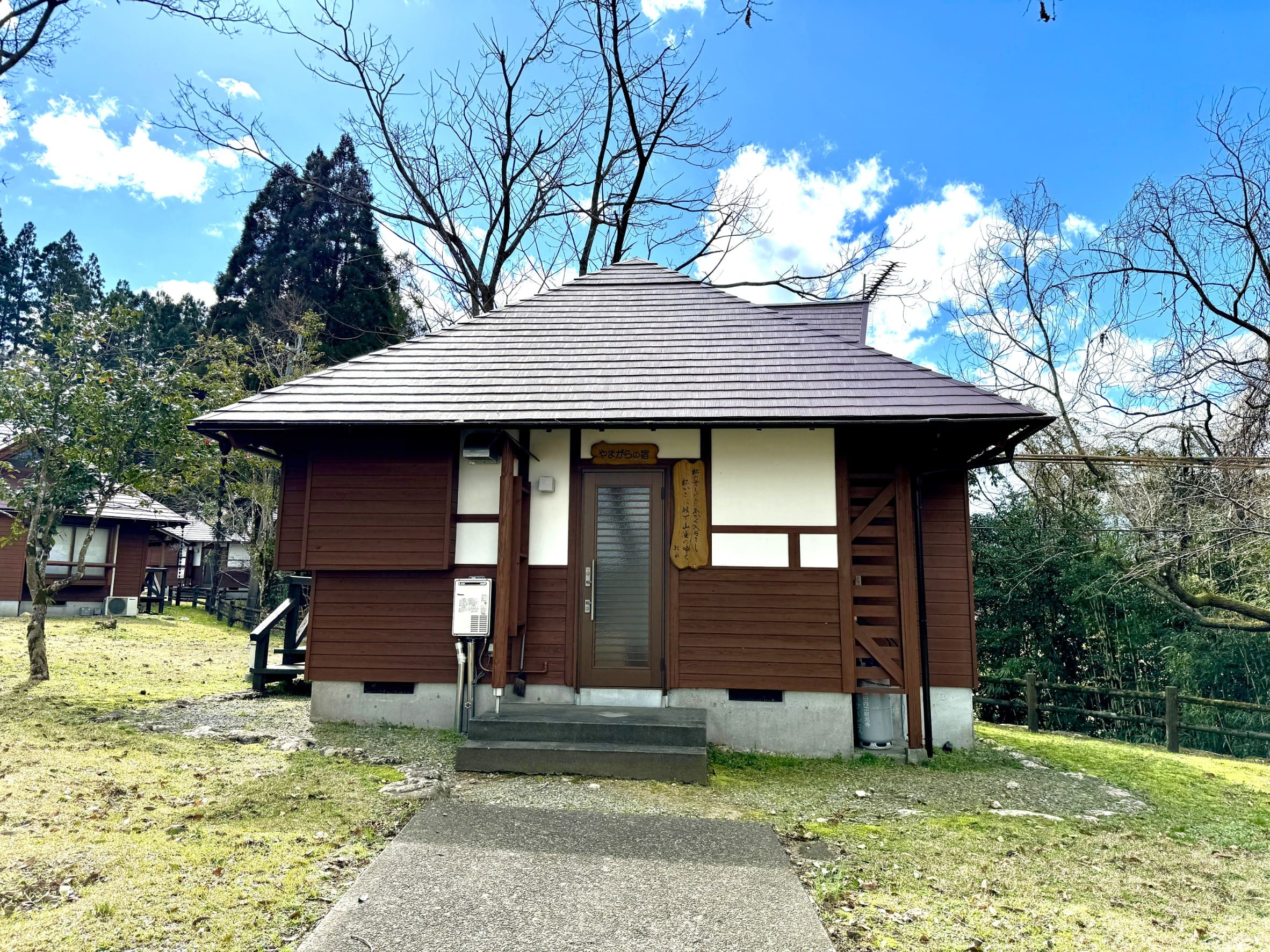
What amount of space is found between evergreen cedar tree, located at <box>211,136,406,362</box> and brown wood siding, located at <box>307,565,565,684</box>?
20214 millimetres

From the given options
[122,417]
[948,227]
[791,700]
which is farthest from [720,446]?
[948,227]

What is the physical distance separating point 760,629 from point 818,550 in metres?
0.92

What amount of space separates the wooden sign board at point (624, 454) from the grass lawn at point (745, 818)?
9.11 feet

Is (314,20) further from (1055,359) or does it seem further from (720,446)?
(1055,359)

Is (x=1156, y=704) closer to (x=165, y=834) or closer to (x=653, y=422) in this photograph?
(x=653, y=422)

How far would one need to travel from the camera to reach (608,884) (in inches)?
134

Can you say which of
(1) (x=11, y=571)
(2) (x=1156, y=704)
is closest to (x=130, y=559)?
(1) (x=11, y=571)

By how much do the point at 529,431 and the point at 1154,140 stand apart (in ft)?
28.8

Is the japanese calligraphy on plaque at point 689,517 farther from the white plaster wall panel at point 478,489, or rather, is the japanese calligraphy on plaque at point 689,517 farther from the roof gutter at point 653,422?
the white plaster wall panel at point 478,489

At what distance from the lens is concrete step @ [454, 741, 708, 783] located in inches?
203

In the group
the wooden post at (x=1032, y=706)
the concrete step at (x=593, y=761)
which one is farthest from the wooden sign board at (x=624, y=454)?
the wooden post at (x=1032, y=706)

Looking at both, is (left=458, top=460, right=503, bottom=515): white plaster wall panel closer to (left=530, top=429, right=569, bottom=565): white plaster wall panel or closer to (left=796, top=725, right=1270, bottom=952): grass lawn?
(left=530, top=429, right=569, bottom=565): white plaster wall panel

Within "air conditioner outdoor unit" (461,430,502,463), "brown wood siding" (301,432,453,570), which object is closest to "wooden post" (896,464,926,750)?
"air conditioner outdoor unit" (461,430,502,463)

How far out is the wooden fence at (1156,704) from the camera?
8023 millimetres
